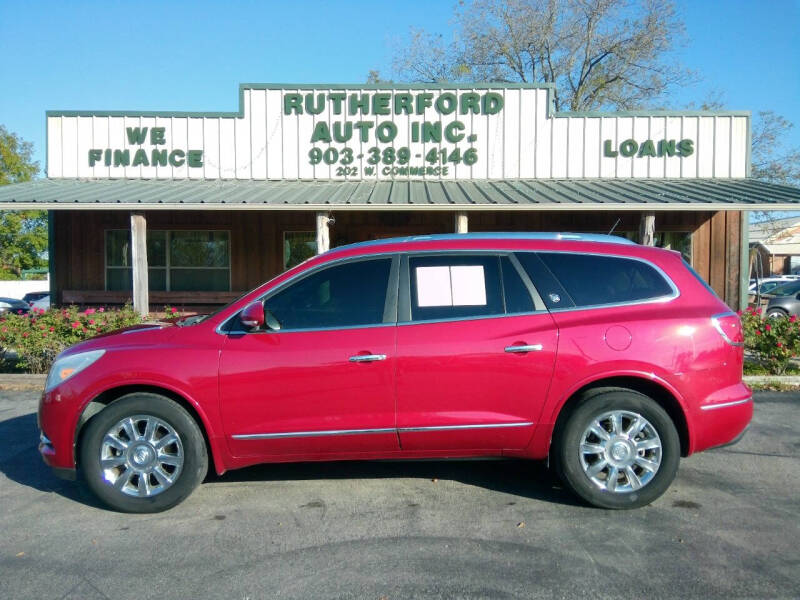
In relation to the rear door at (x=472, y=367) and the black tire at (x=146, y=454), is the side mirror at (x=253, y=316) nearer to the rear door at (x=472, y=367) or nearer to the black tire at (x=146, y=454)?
the black tire at (x=146, y=454)

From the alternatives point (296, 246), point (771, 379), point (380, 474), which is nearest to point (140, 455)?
point (380, 474)

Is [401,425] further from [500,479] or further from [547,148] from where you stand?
[547,148]

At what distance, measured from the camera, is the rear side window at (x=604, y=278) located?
4465mm

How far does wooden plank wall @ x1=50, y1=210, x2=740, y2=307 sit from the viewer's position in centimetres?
1299

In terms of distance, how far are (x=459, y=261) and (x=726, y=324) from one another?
1822 millimetres

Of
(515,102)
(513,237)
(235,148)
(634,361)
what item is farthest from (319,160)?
(634,361)

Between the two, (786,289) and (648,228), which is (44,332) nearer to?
(648,228)

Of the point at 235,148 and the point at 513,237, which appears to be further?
the point at 235,148

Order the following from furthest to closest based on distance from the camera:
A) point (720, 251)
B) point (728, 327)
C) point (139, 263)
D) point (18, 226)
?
point (18, 226) < point (720, 251) < point (139, 263) < point (728, 327)

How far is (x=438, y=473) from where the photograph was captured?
5.18 m

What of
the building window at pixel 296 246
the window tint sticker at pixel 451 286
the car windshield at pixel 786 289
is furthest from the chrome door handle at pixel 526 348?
the car windshield at pixel 786 289

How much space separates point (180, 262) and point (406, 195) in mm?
5240

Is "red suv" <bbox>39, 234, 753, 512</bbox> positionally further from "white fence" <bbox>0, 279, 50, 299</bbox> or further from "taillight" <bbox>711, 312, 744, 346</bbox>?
"white fence" <bbox>0, 279, 50, 299</bbox>

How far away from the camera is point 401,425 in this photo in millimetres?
4324
